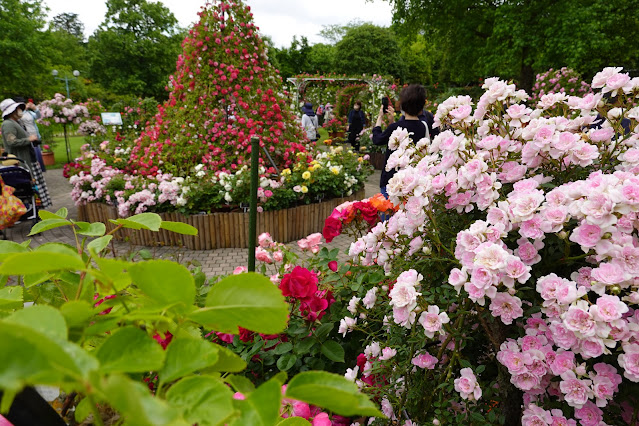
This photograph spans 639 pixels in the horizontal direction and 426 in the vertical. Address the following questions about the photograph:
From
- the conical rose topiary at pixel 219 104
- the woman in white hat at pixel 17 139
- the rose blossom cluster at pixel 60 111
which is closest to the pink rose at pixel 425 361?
the conical rose topiary at pixel 219 104

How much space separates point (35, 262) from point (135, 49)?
3518 centimetres

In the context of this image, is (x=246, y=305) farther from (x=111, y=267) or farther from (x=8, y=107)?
(x=8, y=107)

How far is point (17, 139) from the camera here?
6.30 meters

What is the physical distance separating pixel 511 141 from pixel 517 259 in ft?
1.56

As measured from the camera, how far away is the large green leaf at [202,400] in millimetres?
350

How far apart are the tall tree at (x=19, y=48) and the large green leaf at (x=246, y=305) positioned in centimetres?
1859

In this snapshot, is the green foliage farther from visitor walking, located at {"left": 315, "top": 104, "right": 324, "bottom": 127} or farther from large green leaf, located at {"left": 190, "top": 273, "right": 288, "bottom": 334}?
visitor walking, located at {"left": 315, "top": 104, "right": 324, "bottom": 127}

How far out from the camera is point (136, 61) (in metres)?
30.9

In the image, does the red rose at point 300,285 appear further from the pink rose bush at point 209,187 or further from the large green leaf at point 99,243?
the pink rose bush at point 209,187

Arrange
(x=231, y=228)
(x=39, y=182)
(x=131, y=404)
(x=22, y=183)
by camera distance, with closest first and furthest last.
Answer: (x=131, y=404)
(x=231, y=228)
(x=22, y=183)
(x=39, y=182)

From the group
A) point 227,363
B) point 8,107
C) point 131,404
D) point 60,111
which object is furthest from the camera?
point 60,111

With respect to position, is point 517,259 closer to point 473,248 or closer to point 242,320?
point 473,248

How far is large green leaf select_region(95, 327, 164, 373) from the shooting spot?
34 centimetres

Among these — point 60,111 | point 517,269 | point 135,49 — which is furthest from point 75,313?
point 135,49
